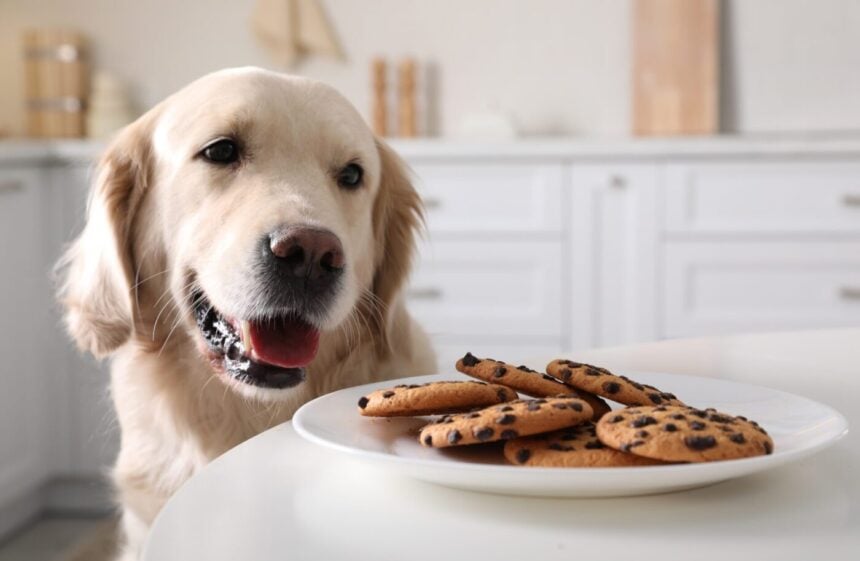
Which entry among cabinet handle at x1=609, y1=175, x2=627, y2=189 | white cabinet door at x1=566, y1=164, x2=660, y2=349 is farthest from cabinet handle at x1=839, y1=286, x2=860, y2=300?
cabinet handle at x1=609, y1=175, x2=627, y2=189

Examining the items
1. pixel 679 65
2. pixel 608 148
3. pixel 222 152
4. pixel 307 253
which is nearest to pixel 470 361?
pixel 307 253

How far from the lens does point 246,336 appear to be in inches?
51.0

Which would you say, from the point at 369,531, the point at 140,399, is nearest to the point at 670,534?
the point at 369,531

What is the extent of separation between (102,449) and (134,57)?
1578mm

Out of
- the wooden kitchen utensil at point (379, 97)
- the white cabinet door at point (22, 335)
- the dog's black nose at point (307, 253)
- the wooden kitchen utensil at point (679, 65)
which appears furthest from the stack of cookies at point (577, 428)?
the wooden kitchen utensil at point (379, 97)

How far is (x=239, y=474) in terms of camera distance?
2.04ft

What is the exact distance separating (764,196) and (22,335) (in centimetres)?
230

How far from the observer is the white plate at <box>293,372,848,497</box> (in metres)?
0.52

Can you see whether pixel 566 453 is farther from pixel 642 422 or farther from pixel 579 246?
pixel 579 246

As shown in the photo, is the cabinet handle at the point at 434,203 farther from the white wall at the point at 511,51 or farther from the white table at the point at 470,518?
the white table at the point at 470,518

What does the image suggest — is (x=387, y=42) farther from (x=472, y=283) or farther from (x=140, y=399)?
(x=140, y=399)

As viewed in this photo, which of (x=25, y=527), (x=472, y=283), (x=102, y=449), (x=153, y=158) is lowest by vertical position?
(x=25, y=527)

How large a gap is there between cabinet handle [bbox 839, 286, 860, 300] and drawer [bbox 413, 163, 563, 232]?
2.87ft

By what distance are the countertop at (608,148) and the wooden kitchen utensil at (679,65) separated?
462 millimetres
